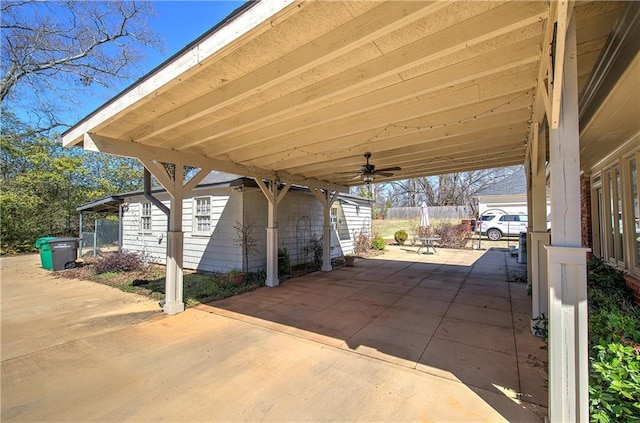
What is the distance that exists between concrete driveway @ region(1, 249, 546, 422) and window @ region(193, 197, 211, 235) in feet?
9.98

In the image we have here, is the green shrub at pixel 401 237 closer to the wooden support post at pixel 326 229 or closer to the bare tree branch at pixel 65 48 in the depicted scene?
the wooden support post at pixel 326 229

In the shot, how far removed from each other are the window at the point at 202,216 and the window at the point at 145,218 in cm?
275

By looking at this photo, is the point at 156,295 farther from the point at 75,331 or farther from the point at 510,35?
the point at 510,35

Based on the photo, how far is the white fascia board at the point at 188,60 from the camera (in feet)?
6.66

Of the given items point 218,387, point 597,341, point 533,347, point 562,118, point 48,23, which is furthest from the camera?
point 48,23

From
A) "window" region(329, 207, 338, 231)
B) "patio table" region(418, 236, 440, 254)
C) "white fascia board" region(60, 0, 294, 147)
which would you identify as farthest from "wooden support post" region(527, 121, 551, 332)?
"patio table" region(418, 236, 440, 254)

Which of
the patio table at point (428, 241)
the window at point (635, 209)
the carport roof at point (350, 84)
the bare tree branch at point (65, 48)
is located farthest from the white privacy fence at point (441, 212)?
the bare tree branch at point (65, 48)

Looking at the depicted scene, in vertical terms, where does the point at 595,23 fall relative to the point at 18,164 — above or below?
below

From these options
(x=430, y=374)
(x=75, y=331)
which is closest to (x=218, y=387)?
(x=430, y=374)

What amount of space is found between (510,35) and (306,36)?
5.20 ft

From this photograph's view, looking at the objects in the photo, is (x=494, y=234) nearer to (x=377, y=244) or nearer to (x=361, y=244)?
(x=377, y=244)

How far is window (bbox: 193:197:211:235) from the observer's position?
28.3ft

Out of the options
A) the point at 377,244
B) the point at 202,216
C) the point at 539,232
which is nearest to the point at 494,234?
the point at 377,244

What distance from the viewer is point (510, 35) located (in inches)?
88.4
